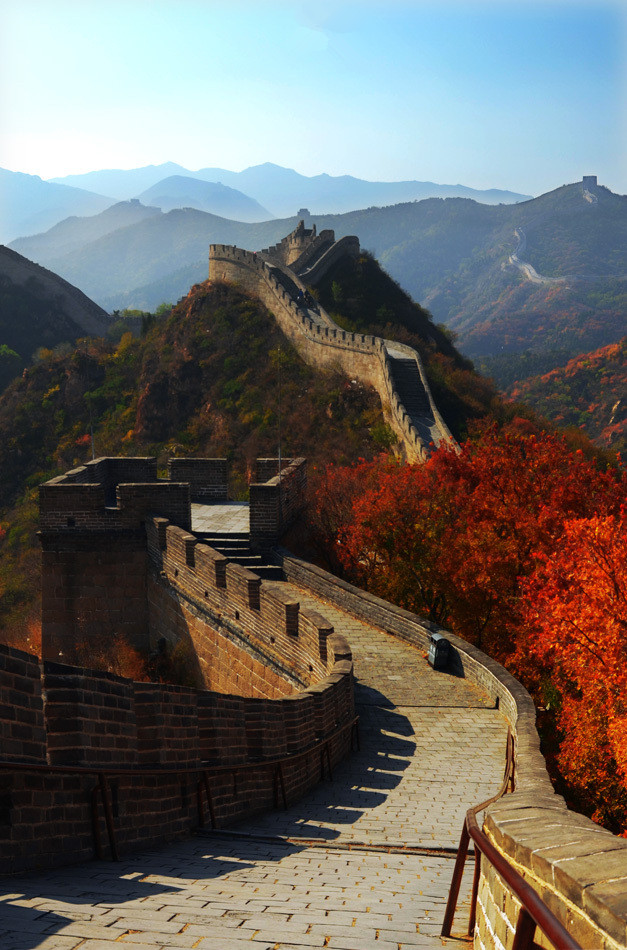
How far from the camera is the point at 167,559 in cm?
1636

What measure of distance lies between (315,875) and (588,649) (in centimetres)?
1056

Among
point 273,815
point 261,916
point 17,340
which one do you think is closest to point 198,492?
point 273,815

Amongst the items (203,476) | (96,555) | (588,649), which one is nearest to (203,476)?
(203,476)

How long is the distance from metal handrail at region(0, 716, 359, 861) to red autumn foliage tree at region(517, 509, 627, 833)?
16.7ft

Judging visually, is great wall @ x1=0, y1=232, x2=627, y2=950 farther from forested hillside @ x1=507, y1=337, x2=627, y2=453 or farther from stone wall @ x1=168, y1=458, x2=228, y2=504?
forested hillside @ x1=507, y1=337, x2=627, y2=453

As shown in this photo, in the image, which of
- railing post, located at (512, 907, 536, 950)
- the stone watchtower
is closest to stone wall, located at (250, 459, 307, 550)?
railing post, located at (512, 907, 536, 950)

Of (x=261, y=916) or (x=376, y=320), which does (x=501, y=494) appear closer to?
(x=261, y=916)

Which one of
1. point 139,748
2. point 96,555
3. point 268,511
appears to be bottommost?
point 139,748

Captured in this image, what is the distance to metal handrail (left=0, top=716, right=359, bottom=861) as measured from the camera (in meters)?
4.87

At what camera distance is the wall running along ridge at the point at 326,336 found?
3472cm

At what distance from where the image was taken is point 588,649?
14.7 meters

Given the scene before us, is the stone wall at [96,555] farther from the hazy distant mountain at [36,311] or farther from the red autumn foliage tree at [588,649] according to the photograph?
the hazy distant mountain at [36,311]

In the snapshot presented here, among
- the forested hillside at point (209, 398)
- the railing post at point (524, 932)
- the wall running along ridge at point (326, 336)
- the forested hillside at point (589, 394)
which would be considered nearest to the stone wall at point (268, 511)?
the wall running along ridge at point (326, 336)

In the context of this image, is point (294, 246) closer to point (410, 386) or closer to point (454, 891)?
point (410, 386)
